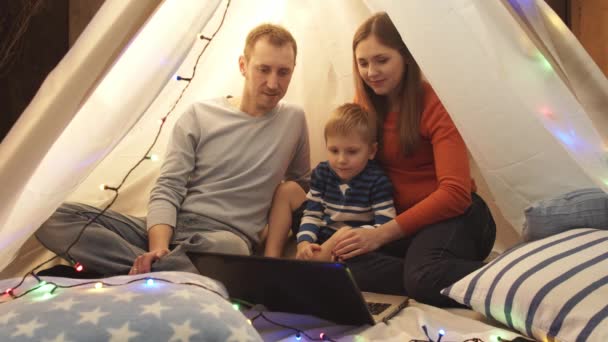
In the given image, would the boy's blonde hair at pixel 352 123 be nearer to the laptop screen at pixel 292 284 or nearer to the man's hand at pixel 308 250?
the man's hand at pixel 308 250

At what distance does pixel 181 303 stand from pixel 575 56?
0.98m

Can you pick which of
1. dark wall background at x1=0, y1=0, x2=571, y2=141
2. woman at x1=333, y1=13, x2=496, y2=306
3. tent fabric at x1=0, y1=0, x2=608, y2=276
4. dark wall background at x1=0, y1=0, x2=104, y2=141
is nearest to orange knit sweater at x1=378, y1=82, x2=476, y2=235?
woman at x1=333, y1=13, x2=496, y2=306

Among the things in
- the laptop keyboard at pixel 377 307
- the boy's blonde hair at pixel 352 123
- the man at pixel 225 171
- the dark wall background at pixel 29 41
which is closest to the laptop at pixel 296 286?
the laptop keyboard at pixel 377 307

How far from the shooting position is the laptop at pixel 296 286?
3.38 feet

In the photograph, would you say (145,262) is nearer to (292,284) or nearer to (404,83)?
(292,284)

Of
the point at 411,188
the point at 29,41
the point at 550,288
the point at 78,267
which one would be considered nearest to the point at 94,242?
the point at 78,267

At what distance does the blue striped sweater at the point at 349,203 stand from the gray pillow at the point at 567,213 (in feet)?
1.26

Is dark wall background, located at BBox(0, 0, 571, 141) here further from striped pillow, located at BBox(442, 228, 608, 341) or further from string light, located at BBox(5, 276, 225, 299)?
string light, located at BBox(5, 276, 225, 299)

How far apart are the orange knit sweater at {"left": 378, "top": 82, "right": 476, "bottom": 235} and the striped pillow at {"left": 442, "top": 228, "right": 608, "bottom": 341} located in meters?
0.28

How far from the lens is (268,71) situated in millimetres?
1656

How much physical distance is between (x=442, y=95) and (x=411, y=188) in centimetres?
34

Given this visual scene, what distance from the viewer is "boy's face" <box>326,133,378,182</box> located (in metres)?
1.56

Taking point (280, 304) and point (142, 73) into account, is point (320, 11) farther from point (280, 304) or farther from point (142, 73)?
point (280, 304)

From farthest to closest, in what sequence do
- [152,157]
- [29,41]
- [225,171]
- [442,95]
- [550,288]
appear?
[29,41] < [152,157] < [225,171] < [442,95] < [550,288]
